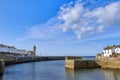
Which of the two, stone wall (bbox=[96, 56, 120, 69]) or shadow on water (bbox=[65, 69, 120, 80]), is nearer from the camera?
shadow on water (bbox=[65, 69, 120, 80])

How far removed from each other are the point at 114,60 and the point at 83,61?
24.1ft

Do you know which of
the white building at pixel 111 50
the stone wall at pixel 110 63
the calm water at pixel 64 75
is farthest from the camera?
the white building at pixel 111 50

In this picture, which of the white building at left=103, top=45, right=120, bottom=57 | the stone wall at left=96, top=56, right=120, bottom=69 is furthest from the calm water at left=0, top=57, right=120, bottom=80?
the white building at left=103, top=45, right=120, bottom=57

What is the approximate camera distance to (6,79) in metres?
34.2

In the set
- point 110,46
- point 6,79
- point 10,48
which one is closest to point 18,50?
point 10,48

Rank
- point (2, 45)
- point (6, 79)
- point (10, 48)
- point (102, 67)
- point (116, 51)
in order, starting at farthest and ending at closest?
point (10, 48) < point (2, 45) < point (116, 51) < point (102, 67) < point (6, 79)

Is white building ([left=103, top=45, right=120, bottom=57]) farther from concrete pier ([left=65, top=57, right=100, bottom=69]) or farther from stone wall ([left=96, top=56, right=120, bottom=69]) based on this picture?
concrete pier ([left=65, top=57, right=100, bottom=69])

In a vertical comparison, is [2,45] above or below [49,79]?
above

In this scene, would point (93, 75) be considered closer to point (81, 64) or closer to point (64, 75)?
point (64, 75)

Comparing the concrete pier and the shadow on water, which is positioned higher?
the concrete pier

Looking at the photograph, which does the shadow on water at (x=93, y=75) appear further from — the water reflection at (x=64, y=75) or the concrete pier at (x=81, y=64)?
the concrete pier at (x=81, y=64)

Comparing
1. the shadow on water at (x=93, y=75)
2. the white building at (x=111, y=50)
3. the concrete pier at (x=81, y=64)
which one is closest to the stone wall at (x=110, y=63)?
the concrete pier at (x=81, y=64)

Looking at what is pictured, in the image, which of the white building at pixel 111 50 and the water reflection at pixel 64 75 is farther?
the white building at pixel 111 50

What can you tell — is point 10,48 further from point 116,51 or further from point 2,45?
point 116,51
